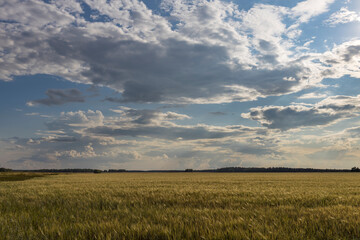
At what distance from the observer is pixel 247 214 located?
20.6 ft

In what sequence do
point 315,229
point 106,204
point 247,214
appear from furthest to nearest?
point 106,204, point 247,214, point 315,229

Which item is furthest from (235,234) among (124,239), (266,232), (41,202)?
(41,202)

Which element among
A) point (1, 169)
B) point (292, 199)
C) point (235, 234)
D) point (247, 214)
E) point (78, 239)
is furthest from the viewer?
point (1, 169)

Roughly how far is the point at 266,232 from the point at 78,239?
3.21 m

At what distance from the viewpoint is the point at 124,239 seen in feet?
13.7

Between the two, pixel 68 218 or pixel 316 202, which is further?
pixel 316 202

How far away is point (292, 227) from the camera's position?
492cm

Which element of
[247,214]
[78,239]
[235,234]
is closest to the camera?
[235,234]

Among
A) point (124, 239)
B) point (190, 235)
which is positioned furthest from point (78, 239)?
point (190, 235)

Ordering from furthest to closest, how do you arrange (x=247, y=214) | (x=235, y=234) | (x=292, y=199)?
(x=292, y=199) < (x=247, y=214) < (x=235, y=234)

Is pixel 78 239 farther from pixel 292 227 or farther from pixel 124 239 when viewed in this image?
pixel 292 227

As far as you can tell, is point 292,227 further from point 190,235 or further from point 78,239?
point 78,239

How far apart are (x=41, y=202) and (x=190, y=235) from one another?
322 inches

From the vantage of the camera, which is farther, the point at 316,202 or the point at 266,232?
the point at 316,202
